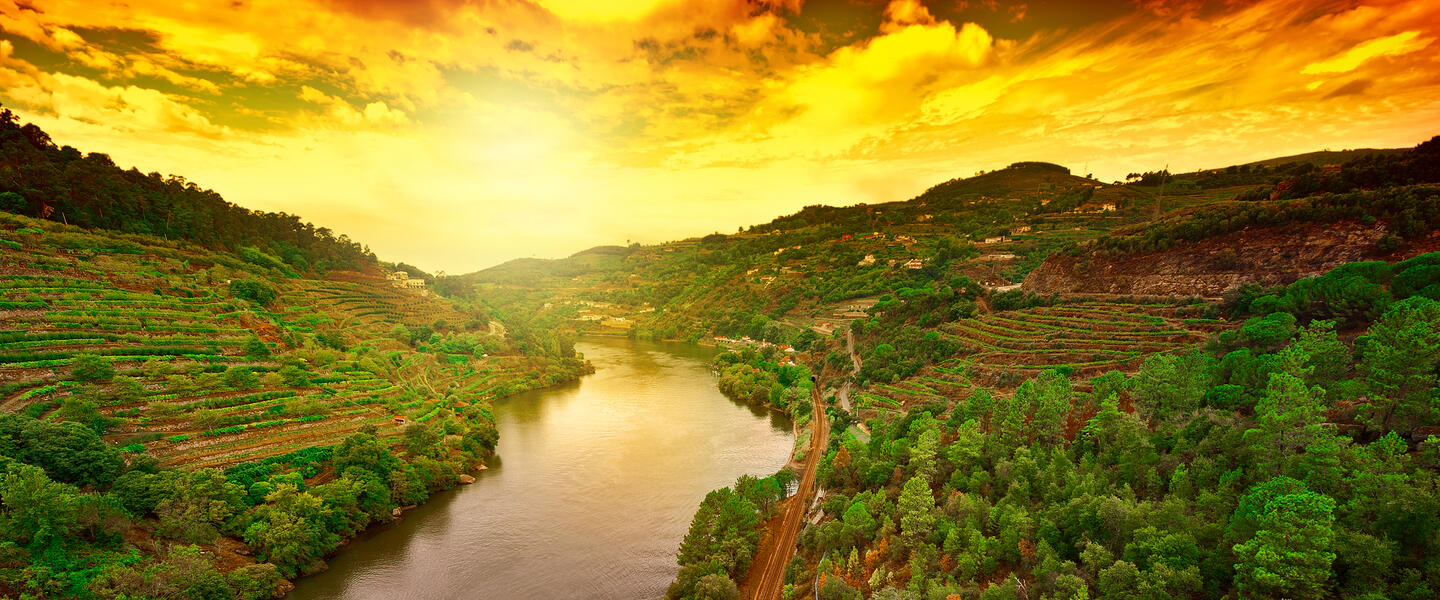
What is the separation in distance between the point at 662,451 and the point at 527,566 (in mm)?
17855

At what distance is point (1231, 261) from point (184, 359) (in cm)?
7715

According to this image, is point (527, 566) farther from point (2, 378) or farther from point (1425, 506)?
point (1425, 506)

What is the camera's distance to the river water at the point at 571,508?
2714cm

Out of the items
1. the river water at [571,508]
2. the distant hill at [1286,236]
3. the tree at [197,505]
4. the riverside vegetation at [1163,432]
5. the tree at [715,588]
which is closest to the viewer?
the riverside vegetation at [1163,432]

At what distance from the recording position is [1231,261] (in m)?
34.9

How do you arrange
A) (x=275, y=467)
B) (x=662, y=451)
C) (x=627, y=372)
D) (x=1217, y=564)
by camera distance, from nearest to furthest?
(x=1217, y=564) < (x=275, y=467) < (x=662, y=451) < (x=627, y=372)

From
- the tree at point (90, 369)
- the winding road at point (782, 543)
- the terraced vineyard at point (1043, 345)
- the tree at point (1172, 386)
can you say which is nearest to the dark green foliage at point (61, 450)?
the tree at point (90, 369)

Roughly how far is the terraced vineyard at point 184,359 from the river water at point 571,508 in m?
8.83

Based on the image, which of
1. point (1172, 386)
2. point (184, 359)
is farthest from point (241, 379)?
point (1172, 386)

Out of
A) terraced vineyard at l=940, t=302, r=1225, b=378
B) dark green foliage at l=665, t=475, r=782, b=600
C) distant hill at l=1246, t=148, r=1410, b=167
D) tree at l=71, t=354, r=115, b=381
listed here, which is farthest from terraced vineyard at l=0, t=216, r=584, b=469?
distant hill at l=1246, t=148, r=1410, b=167

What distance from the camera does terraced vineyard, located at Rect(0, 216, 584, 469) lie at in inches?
1139

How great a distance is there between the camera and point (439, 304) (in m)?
81.2

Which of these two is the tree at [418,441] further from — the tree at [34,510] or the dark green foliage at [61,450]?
the tree at [34,510]

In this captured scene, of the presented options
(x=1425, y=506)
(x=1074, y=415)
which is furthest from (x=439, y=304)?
(x=1425, y=506)
